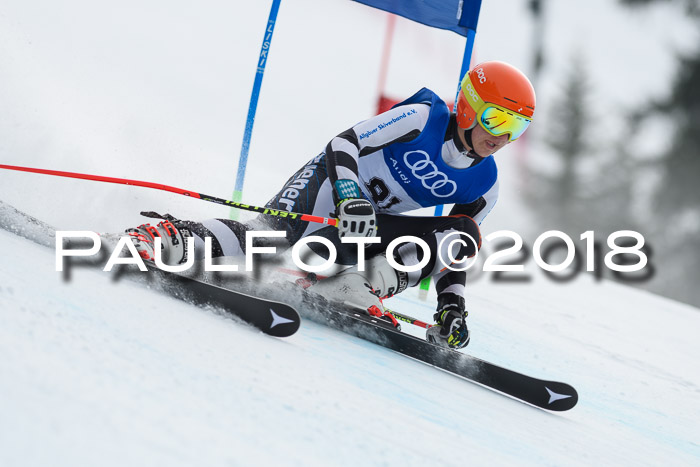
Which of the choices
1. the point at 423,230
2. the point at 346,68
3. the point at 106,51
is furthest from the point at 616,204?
the point at 423,230

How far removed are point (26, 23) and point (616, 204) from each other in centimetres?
2569

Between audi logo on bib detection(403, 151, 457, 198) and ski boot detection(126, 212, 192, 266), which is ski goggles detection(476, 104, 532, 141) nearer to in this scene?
audi logo on bib detection(403, 151, 457, 198)

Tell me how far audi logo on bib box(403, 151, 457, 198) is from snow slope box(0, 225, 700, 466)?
2.57ft

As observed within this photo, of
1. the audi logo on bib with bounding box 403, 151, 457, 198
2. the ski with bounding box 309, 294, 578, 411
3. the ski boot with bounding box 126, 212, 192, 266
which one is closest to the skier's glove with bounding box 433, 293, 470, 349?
the ski with bounding box 309, 294, 578, 411

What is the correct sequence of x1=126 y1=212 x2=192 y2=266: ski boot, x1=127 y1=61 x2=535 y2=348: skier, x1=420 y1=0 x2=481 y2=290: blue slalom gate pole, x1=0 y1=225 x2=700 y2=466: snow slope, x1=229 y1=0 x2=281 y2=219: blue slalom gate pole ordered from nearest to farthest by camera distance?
x1=0 y1=225 x2=700 y2=466: snow slope < x1=126 y1=212 x2=192 y2=266: ski boot < x1=127 y1=61 x2=535 y2=348: skier < x1=229 y1=0 x2=281 y2=219: blue slalom gate pole < x1=420 y1=0 x2=481 y2=290: blue slalom gate pole

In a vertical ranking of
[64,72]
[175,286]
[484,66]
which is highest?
[484,66]

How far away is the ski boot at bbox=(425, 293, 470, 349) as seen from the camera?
2771mm

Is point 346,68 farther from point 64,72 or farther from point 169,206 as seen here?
point 169,206

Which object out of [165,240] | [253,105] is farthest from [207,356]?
[253,105]

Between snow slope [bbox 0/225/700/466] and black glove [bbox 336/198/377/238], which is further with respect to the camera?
black glove [bbox 336/198/377/238]

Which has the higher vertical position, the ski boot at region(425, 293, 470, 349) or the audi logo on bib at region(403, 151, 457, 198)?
the audi logo on bib at region(403, 151, 457, 198)

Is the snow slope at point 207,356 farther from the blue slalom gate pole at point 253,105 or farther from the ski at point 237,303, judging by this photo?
the blue slalom gate pole at point 253,105

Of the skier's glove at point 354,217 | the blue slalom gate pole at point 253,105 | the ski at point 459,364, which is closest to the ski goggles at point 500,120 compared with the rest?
the skier's glove at point 354,217

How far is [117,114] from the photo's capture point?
255 inches
